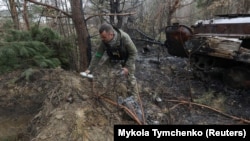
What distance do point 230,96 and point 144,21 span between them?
7.75 meters

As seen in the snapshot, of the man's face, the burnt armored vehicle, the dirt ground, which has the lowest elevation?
the dirt ground

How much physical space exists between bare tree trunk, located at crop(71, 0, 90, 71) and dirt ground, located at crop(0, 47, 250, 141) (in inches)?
23.4

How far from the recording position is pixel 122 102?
14.3 feet

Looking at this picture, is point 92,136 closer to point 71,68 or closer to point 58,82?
point 58,82

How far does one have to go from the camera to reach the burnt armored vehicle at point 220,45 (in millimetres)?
5488

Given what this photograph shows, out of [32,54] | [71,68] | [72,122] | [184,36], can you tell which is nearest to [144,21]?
[184,36]

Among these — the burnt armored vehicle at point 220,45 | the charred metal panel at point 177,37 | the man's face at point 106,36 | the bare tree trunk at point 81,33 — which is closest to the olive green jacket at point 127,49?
the man's face at point 106,36

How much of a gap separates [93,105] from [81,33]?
77.6 inches

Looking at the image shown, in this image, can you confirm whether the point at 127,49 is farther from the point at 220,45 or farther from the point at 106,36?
the point at 220,45

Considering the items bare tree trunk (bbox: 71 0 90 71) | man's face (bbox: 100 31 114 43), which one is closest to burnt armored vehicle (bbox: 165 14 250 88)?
bare tree trunk (bbox: 71 0 90 71)

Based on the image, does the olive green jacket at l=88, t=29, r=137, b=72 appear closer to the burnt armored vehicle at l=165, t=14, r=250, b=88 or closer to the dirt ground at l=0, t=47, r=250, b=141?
the dirt ground at l=0, t=47, r=250, b=141

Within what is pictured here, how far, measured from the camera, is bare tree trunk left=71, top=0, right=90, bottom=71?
5219 mm

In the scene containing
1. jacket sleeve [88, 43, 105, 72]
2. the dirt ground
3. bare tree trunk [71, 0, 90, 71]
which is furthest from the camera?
bare tree trunk [71, 0, 90, 71]

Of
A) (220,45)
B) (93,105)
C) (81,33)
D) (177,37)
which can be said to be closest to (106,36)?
(93,105)
